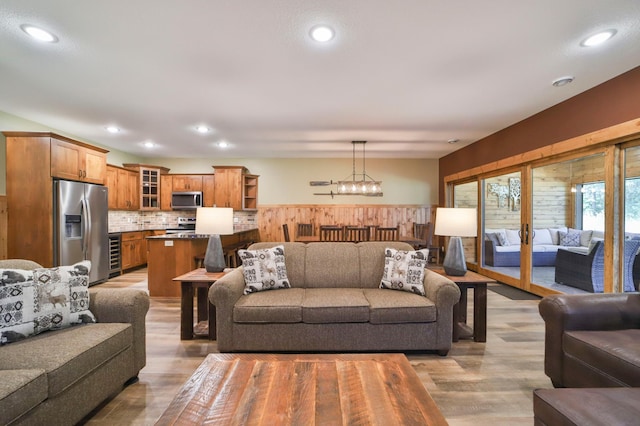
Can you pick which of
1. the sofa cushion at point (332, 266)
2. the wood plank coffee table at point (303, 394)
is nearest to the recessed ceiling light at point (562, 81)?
the sofa cushion at point (332, 266)

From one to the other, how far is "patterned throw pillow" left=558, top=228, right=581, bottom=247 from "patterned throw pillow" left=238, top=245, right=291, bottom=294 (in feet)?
13.5

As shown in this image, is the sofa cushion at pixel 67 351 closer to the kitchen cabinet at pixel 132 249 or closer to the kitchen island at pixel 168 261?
the kitchen island at pixel 168 261

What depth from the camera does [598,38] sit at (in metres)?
2.21

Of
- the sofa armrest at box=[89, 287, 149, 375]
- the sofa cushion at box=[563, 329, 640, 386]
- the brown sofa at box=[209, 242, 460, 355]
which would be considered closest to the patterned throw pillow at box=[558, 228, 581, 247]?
the sofa cushion at box=[563, 329, 640, 386]

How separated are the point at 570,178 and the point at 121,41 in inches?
209

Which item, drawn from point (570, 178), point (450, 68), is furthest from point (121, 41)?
point (570, 178)

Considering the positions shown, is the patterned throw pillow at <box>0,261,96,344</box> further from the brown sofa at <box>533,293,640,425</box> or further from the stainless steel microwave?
the stainless steel microwave

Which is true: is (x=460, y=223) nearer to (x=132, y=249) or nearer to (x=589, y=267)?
(x=589, y=267)

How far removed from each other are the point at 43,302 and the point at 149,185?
5.56 meters

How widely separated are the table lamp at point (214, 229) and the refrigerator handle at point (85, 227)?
277cm

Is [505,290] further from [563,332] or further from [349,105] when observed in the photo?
[349,105]

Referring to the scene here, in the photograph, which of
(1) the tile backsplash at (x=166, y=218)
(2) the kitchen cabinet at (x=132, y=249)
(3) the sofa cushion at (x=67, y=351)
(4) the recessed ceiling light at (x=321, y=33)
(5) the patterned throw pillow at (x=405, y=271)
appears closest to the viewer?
(3) the sofa cushion at (x=67, y=351)

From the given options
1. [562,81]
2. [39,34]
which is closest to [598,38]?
[562,81]

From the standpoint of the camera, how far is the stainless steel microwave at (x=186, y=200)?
6656 millimetres
